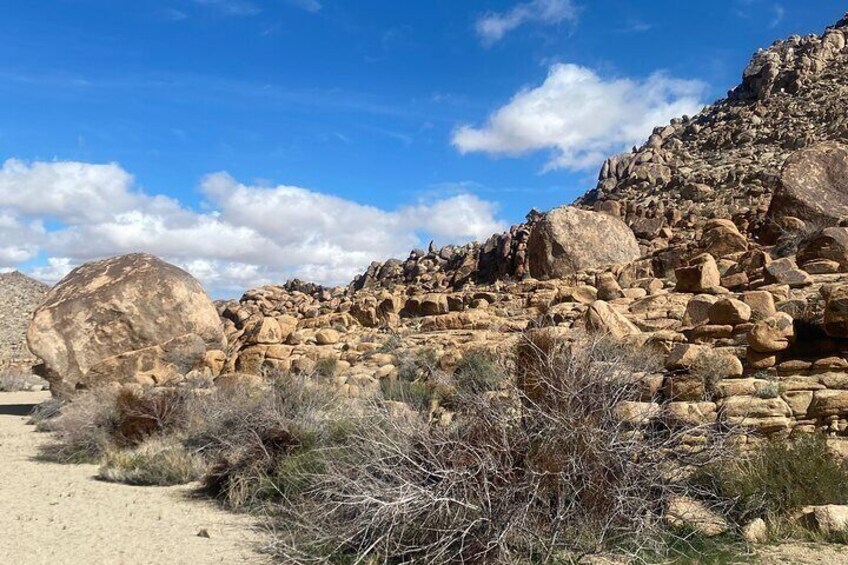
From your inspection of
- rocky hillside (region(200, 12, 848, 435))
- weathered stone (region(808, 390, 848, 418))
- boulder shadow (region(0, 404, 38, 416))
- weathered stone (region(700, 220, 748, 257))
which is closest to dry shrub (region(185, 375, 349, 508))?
rocky hillside (region(200, 12, 848, 435))

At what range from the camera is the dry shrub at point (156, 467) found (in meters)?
10.4

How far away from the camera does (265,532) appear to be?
7602 mm

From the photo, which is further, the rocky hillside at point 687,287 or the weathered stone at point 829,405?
the rocky hillside at point 687,287

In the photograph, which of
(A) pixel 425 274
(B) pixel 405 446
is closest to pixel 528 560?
→ (B) pixel 405 446

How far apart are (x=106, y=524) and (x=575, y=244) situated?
18518 millimetres

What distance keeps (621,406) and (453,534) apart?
2107 millimetres

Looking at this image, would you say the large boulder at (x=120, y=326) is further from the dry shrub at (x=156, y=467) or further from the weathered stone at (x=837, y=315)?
the weathered stone at (x=837, y=315)

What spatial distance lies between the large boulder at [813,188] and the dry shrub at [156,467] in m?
16.4

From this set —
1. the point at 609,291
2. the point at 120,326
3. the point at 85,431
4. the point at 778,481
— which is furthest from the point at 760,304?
the point at 120,326

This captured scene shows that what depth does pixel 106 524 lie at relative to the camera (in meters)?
8.25

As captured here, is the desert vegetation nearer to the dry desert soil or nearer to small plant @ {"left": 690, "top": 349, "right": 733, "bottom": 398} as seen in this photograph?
the dry desert soil

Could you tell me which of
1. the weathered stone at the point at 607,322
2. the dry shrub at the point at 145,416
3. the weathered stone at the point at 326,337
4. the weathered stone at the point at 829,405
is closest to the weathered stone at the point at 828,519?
the weathered stone at the point at 829,405

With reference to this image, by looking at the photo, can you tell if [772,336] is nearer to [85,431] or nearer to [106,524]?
[106,524]

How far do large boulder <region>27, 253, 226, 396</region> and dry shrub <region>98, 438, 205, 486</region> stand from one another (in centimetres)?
492
